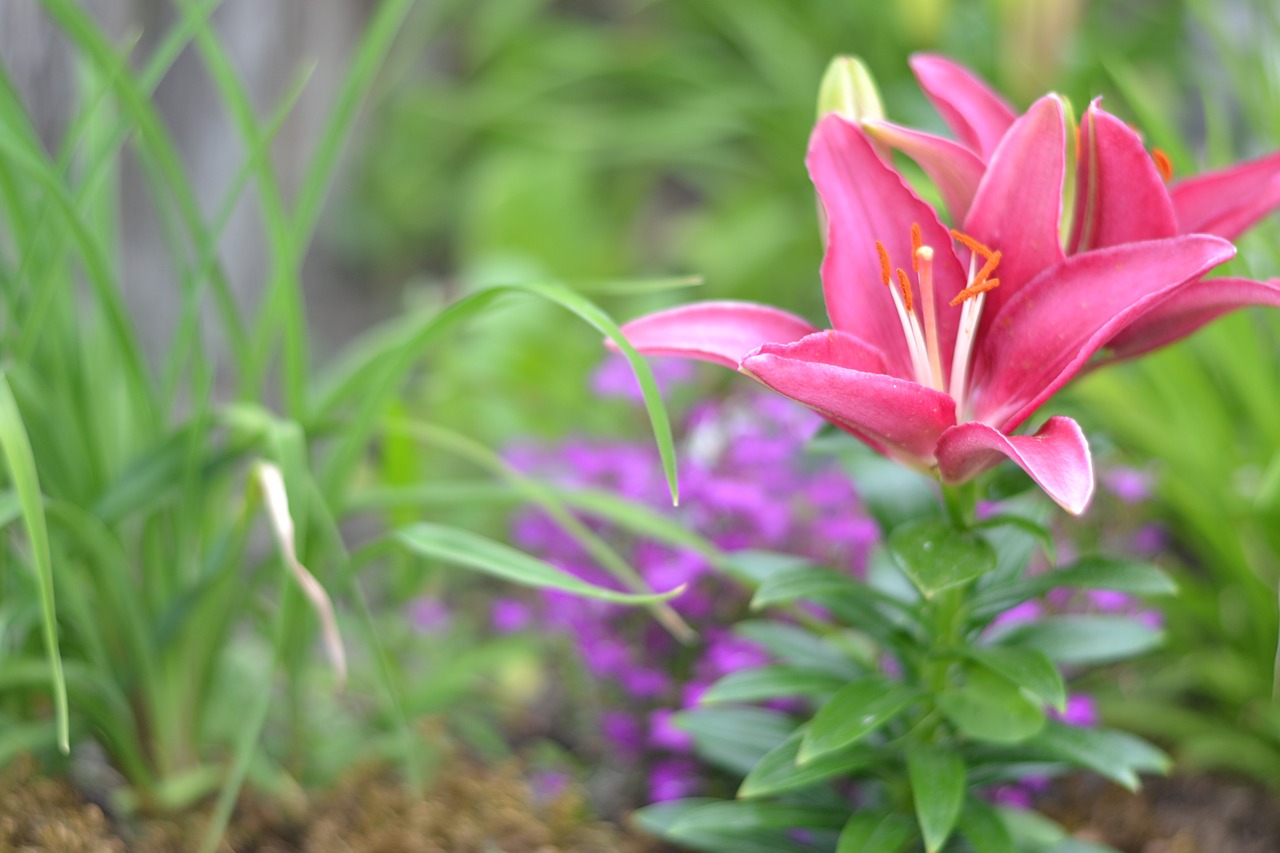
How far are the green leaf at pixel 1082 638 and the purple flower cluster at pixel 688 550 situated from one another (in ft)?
0.95

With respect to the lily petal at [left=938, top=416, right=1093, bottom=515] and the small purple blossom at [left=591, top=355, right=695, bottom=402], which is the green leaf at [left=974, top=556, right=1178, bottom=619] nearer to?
the lily petal at [left=938, top=416, right=1093, bottom=515]

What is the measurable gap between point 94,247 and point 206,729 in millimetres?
557

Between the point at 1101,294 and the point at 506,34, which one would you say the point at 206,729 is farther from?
the point at 506,34

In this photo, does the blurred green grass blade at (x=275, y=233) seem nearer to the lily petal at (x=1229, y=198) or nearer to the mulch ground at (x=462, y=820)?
the mulch ground at (x=462, y=820)

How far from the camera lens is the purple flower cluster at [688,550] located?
4.15ft

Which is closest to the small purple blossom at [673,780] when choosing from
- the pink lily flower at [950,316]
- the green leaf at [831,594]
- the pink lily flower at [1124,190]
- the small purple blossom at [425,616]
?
the green leaf at [831,594]

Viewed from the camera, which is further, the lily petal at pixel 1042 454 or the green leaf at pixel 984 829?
the green leaf at pixel 984 829

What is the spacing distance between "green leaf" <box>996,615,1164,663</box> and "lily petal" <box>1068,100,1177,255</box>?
1.20ft

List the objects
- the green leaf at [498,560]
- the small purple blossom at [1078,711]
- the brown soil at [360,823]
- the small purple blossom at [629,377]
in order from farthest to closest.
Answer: the small purple blossom at [629,377]
the small purple blossom at [1078,711]
the brown soil at [360,823]
the green leaf at [498,560]

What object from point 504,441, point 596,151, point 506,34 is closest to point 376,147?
point 506,34

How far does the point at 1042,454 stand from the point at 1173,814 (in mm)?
871

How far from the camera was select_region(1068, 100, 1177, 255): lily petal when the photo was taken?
0.81 m

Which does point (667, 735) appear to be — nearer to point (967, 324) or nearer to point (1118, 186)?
point (967, 324)

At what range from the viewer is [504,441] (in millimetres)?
1989
